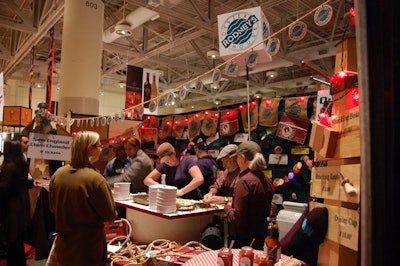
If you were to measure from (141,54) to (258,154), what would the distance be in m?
7.80

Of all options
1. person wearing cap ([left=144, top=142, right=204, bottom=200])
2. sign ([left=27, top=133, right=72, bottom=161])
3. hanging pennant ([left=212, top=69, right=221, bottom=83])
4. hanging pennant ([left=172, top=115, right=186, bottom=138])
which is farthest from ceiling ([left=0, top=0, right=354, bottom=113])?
hanging pennant ([left=212, top=69, right=221, bottom=83])

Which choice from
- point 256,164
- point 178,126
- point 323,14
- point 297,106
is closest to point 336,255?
point 323,14

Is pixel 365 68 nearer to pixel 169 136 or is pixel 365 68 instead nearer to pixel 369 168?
pixel 369 168

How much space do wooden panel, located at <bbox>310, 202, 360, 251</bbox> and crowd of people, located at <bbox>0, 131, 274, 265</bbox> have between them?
4.53ft

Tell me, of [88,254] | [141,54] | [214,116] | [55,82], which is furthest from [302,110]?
[55,82]

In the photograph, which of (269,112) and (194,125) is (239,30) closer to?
(269,112)

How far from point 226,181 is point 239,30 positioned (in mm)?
1672

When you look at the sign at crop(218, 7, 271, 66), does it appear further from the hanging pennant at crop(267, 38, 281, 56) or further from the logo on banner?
the hanging pennant at crop(267, 38, 281, 56)

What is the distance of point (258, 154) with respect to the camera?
9.59 ft

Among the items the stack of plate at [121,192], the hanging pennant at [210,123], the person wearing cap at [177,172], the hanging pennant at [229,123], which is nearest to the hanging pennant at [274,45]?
the person wearing cap at [177,172]

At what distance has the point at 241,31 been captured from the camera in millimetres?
3494

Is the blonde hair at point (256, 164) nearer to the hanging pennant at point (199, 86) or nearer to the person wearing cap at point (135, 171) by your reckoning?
the hanging pennant at point (199, 86)

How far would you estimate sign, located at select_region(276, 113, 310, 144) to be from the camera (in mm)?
5195

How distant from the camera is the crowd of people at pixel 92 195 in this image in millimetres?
2328
